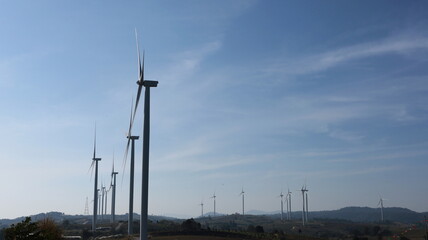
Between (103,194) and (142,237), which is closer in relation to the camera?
(142,237)

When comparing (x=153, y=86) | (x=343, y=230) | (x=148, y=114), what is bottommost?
(x=343, y=230)

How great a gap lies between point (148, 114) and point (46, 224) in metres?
21.1

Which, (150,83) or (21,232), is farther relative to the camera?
(150,83)

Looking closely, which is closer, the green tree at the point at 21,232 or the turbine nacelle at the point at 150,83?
the green tree at the point at 21,232

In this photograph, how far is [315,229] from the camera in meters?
193

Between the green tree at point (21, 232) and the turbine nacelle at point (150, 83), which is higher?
the turbine nacelle at point (150, 83)

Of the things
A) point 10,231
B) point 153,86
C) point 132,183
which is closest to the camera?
point 10,231

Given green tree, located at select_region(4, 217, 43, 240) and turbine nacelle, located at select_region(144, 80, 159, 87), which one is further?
turbine nacelle, located at select_region(144, 80, 159, 87)

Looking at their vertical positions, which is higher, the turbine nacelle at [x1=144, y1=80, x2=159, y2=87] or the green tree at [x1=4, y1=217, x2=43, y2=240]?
the turbine nacelle at [x1=144, y1=80, x2=159, y2=87]

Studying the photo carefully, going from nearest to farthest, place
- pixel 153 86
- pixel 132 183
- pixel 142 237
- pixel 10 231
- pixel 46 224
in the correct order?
pixel 10 231, pixel 142 237, pixel 153 86, pixel 46 224, pixel 132 183

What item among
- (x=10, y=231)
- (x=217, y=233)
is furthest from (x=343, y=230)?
(x=10, y=231)

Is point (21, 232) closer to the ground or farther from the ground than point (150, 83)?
closer to the ground

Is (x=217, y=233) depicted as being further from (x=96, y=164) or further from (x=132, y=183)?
(x=96, y=164)

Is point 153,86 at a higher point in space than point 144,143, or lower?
higher
